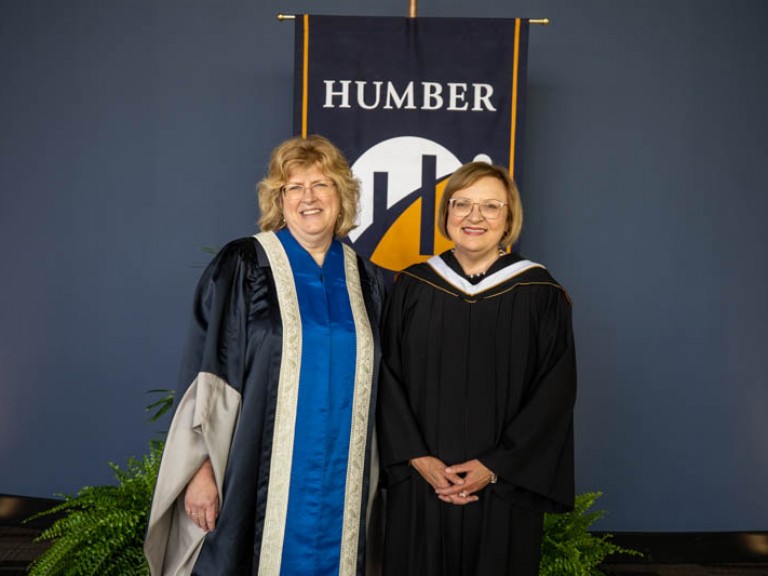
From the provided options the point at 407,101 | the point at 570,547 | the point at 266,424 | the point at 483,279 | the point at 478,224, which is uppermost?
the point at 407,101

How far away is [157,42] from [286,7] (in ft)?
2.29

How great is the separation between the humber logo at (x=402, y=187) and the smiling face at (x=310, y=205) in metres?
0.99

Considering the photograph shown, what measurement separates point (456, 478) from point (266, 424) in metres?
0.58

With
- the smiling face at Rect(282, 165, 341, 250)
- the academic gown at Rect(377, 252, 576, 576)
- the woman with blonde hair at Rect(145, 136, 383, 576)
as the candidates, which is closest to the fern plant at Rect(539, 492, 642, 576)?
the academic gown at Rect(377, 252, 576, 576)

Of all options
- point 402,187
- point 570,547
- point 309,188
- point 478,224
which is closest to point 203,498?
point 309,188

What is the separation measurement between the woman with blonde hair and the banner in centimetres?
102

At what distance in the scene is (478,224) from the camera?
2.01 meters

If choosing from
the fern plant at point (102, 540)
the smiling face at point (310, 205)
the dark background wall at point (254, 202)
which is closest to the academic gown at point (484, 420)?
the smiling face at point (310, 205)

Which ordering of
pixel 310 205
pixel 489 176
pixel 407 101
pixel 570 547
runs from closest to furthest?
pixel 310 205, pixel 489 176, pixel 570 547, pixel 407 101

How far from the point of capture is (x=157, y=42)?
3.35 meters

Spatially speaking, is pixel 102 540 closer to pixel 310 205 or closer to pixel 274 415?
pixel 274 415

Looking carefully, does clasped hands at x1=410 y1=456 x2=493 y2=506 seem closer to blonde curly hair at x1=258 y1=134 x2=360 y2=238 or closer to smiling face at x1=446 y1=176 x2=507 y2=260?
smiling face at x1=446 y1=176 x2=507 y2=260

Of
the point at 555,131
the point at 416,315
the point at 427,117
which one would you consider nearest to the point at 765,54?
Answer: the point at 555,131

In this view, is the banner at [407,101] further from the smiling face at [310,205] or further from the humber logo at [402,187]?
the smiling face at [310,205]
